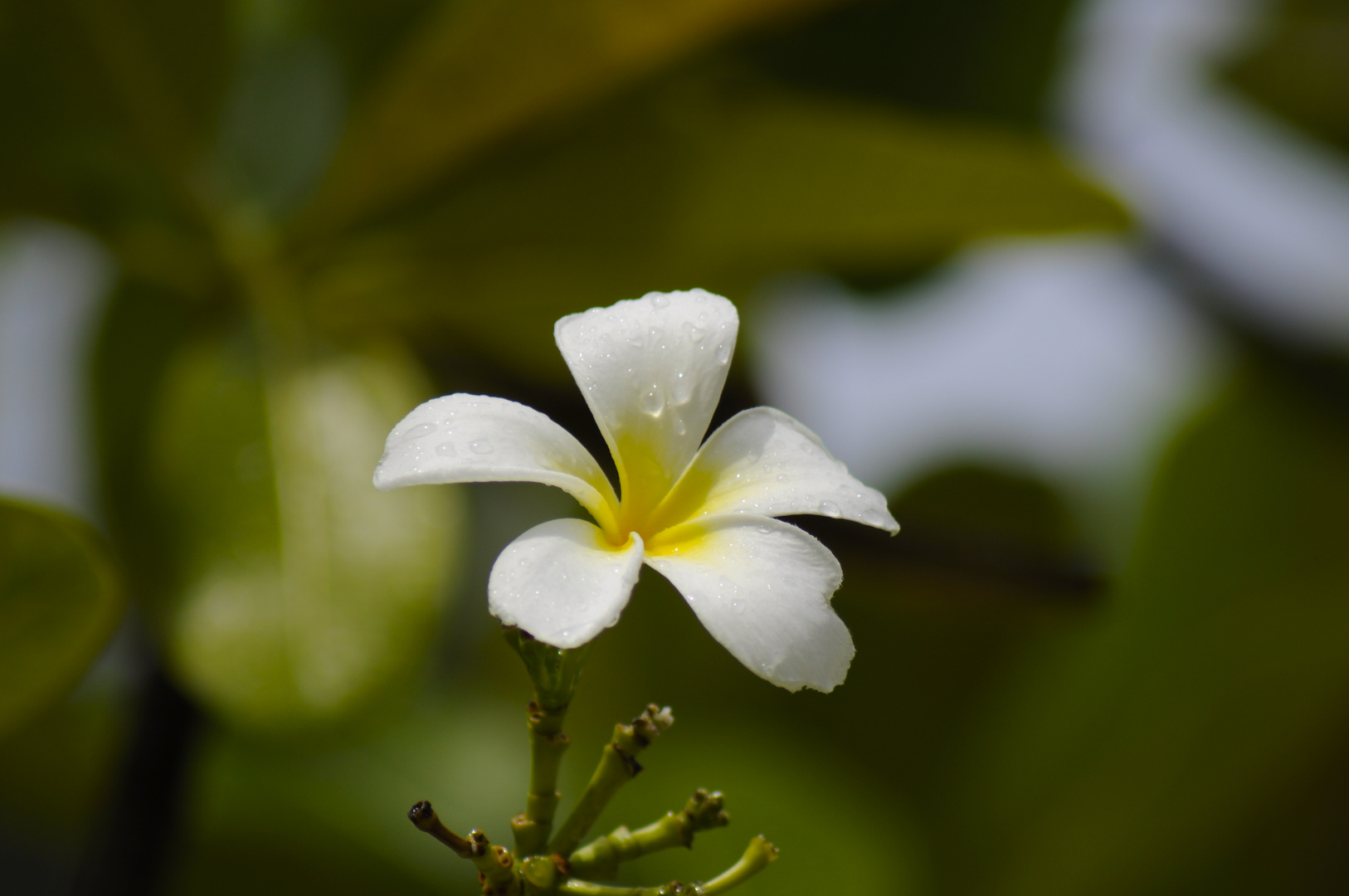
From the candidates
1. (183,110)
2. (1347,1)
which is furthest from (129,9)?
(1347,1)

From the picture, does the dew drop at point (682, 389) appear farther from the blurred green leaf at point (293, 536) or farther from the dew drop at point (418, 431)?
the blurred green leaf at point (293, 536)

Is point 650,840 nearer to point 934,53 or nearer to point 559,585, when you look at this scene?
point 559,585

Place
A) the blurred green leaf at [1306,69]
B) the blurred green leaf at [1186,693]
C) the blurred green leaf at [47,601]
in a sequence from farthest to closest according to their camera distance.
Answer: the blurred green leaf at [1306,69] → the blurred green leaf at [1186,693] → the blurred green leaf at [47,601]

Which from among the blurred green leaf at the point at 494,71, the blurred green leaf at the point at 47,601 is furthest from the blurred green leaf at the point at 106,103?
the blurred green leaf at the point at 47,601

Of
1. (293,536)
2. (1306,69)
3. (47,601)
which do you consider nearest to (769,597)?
(47,601)

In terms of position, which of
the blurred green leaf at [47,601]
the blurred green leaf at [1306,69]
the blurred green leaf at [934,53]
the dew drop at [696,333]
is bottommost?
the blurred green leaf at [47,601]

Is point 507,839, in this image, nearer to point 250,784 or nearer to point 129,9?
point 250,784
